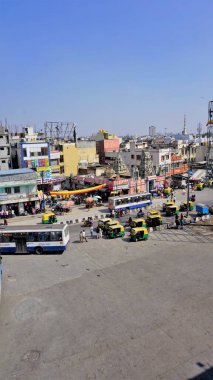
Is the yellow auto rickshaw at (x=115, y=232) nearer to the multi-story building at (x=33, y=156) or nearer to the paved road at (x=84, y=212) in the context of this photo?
the paved road at (x=84, y=212)

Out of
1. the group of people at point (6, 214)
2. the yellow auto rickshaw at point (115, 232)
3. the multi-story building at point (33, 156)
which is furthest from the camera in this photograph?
the multi-story building at point (33, 156)

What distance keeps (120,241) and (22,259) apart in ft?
30.5

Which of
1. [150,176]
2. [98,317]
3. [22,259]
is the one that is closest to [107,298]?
[98,317]

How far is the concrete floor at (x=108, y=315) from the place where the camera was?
1250 centimetres

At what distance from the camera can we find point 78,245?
28.4 meters

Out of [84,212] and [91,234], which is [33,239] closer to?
[91,234]

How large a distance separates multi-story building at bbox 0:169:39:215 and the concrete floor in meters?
16.3

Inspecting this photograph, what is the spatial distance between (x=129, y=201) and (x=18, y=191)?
1575 cm

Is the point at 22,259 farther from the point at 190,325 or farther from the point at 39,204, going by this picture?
the point at 39,204

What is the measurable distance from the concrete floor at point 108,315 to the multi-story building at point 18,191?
641 inches

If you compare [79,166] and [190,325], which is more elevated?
[79,166]

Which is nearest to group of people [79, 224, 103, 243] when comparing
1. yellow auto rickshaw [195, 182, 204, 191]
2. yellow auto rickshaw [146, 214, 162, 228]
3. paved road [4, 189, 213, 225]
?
yellow auto rickshaw [146, 214, 162, 228]

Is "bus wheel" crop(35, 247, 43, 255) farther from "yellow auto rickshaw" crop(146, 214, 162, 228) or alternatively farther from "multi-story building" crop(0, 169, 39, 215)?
"multi-story building" crop(0, 169, 39, 215)

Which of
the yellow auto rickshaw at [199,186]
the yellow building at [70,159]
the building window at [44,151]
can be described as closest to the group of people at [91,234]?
the building window at [44,151]
